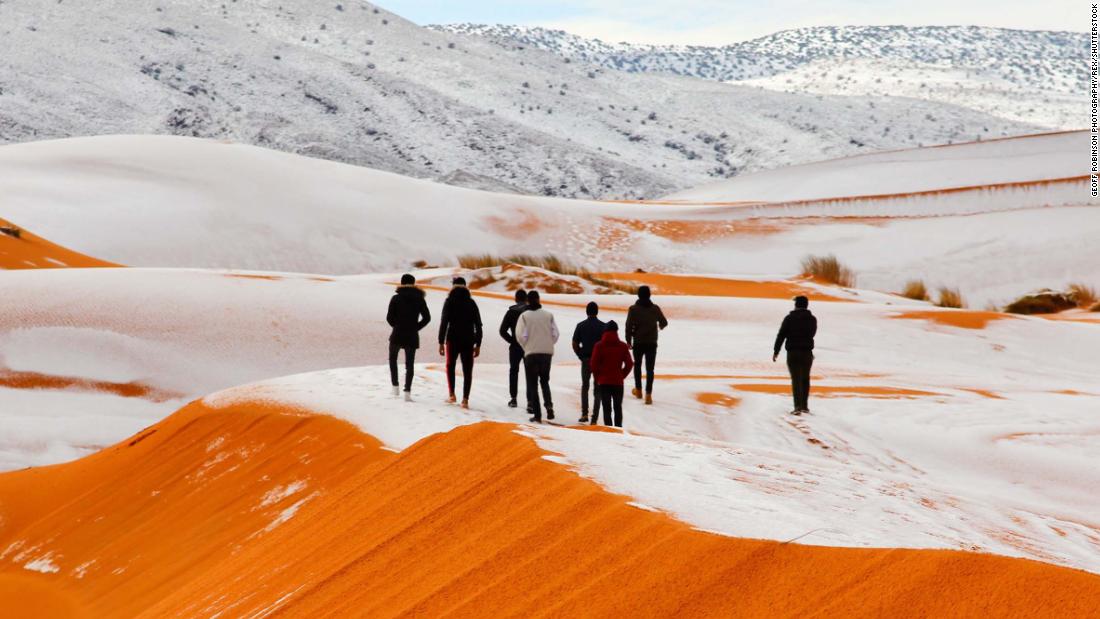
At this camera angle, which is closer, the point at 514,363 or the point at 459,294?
the point at 459,294

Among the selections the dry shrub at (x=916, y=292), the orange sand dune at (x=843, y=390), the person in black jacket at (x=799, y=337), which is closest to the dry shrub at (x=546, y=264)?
the dry shrub at (x=916, y=292)

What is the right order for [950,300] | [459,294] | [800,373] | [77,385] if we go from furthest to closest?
[950,300]
[77,385]
[800,373]
[459,294]

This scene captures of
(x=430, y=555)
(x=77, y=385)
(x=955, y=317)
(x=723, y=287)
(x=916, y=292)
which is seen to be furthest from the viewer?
(x=916, y=292)

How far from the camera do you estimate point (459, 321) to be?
30.3 feet

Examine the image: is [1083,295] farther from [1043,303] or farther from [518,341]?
[518,341]

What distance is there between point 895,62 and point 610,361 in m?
112

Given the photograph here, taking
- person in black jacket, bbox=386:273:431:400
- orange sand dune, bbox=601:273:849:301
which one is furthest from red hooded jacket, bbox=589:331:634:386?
orange sand dune, bbox=601:273:849:301

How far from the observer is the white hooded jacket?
9.32 metres

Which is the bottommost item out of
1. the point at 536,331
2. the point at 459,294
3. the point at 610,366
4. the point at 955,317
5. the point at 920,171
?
the point at 955,317

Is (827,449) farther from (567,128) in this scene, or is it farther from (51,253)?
(567,128)

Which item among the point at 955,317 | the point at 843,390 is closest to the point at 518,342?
the point at 843,390

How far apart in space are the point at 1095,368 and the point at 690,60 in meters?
123

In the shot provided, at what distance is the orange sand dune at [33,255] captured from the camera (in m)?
19.2

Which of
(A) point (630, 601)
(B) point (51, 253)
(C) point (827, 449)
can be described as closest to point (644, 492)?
(A) point (630, 601)
